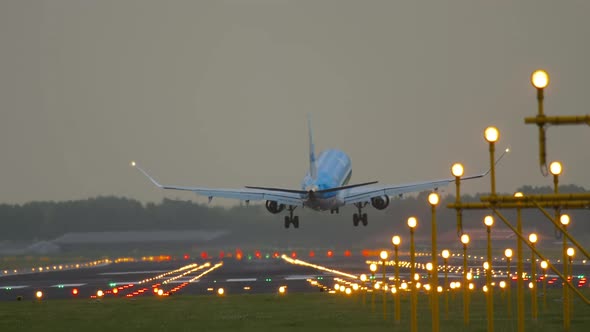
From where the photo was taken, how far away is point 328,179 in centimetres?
10269

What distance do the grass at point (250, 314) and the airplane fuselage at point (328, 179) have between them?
104 feet

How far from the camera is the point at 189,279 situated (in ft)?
297

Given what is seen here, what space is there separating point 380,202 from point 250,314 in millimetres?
52908

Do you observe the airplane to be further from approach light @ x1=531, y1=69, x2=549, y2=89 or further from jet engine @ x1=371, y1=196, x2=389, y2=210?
approach light @ x1=531, y1=69, x2=549, y2=89

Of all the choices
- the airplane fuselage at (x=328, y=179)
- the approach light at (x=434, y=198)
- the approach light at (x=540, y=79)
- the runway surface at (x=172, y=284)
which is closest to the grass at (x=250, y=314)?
the runway surface at (x=172, y=284)

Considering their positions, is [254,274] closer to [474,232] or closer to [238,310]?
[238,310]

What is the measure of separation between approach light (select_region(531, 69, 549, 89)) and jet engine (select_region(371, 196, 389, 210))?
268ft

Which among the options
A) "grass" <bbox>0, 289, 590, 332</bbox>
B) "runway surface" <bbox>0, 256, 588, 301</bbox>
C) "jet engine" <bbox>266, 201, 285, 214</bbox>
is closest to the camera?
"grass" <bbox>0, 289, 590, 332</bbox>

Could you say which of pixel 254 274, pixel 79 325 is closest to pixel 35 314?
pixel 79 325

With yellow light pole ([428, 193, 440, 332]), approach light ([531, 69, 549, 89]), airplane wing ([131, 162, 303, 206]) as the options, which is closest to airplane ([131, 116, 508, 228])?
airplane wing ([131, 162, 303, 206])

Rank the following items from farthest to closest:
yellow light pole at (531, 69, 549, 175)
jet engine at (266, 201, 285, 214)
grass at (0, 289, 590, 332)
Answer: jet engine at (266, 201, 285, 214)
grass at (0, 289, 590, 332)
yellow light pole at (531, 69, 549, 175)

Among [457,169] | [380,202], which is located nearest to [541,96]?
[457,169]

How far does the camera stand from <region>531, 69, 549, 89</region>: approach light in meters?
19.3

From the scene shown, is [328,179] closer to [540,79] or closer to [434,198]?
[434,198]
